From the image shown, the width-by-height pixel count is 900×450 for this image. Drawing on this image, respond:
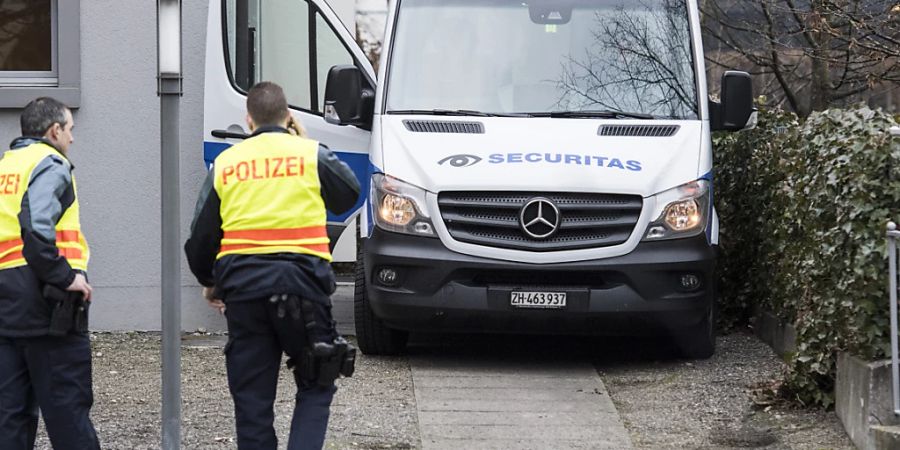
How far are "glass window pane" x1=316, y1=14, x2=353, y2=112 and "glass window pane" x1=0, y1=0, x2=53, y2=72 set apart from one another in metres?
1.83

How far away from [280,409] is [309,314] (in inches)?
92.3

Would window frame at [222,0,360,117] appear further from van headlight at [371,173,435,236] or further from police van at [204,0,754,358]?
van headlight at [371,173,435,236]

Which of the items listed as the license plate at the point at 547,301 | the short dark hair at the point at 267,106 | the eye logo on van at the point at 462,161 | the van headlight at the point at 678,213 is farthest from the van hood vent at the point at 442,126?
the short dark hair at the point at 267,106

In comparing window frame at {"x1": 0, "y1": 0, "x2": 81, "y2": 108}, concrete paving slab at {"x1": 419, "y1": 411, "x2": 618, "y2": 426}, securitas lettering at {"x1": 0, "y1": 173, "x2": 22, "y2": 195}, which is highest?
window frame at {"x1": 0, "y1": 0, "x2": 81, "y2": 108}

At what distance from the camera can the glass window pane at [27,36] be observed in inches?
396

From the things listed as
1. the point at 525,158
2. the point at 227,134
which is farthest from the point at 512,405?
the point at 227,134

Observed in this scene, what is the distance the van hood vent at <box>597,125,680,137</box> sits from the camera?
8.73m

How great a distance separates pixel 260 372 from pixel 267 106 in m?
0.98

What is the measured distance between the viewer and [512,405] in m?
7.87

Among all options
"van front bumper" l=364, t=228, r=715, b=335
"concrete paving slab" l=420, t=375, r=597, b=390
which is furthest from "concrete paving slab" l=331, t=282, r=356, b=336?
"concrete paving slab" l=420, t=375, r=597, b=390

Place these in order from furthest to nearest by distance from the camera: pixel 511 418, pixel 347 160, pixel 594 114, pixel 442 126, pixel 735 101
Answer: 1. pixel 347 160
2. pixel 735 101
3. pixel 594 114
4. pixel 442 126
5. pixel 511 418

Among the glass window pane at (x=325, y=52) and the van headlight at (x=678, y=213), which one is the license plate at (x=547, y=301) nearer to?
the van headlight at (x=678, y=213)

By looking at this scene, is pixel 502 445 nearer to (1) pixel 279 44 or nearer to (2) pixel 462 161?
(2) pixel 462 161

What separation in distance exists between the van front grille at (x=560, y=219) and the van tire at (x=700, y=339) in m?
0.86
